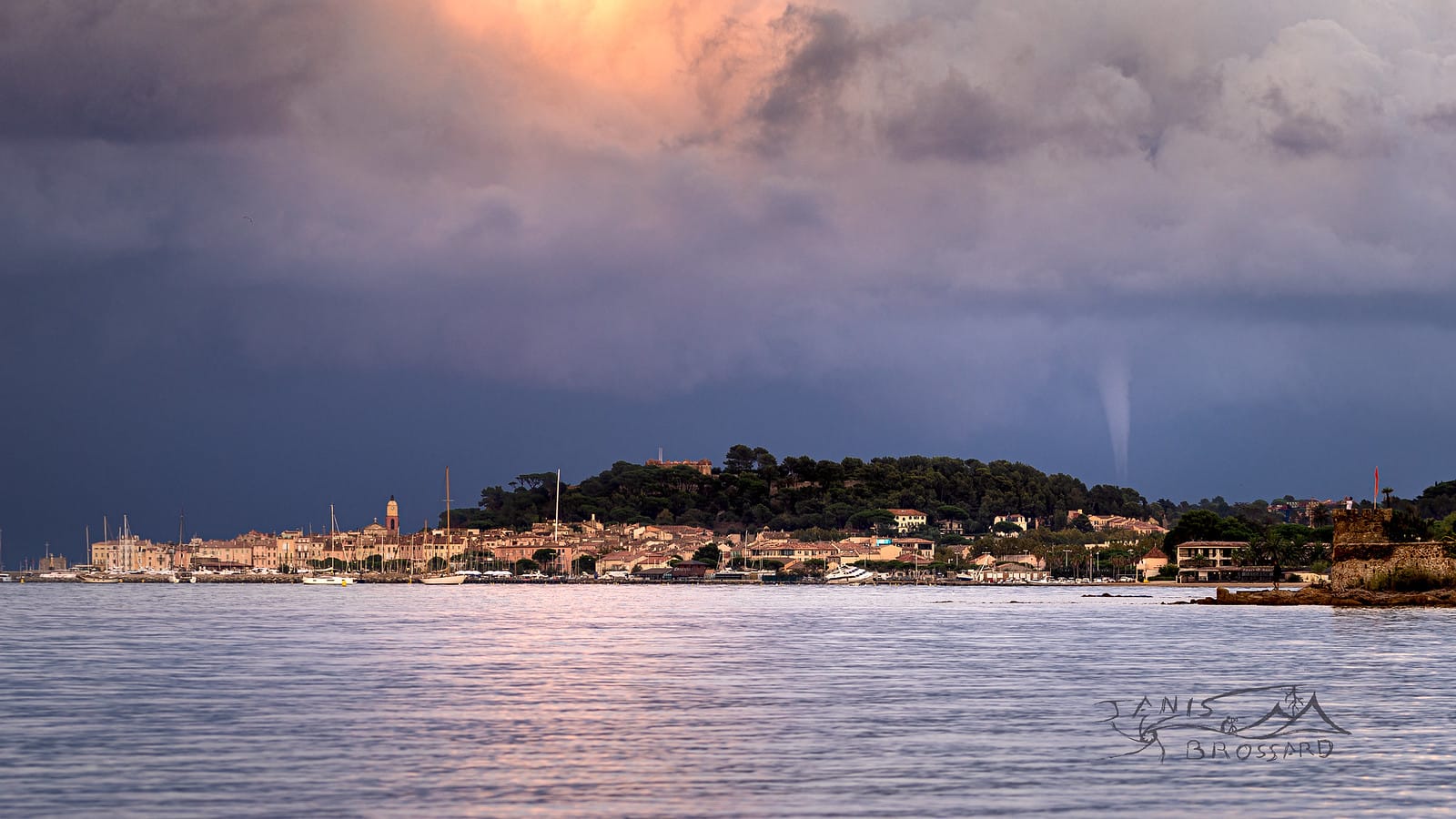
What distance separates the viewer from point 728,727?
2653 cm

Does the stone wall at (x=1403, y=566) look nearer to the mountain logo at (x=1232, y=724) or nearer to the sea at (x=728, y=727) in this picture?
the sea at (x=728, y=727)

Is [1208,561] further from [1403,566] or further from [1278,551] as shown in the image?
[1403,566]

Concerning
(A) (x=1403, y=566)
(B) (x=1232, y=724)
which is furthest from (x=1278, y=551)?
(B) (x=1232, y=724)

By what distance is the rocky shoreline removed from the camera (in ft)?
277

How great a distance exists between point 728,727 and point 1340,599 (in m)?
71.5

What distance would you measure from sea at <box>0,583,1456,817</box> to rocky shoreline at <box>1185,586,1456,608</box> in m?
31.7

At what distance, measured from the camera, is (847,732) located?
25.8 meters

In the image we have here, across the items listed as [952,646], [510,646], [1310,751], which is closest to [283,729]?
[1310,751]

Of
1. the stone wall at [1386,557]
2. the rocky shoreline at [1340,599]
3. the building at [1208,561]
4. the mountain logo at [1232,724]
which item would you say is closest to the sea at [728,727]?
the mountain logo at [1232,724]

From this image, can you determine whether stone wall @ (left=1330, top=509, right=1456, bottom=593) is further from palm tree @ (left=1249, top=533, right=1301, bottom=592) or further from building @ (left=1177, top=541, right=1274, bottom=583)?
building @ (left=1177, top=541, right=1274, bottom=583)

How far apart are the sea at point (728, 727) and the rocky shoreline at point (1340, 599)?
31734 mm

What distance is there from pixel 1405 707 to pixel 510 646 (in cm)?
3012

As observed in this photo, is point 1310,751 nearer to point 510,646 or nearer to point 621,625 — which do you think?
point 510,646

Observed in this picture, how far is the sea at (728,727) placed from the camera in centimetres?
1895
